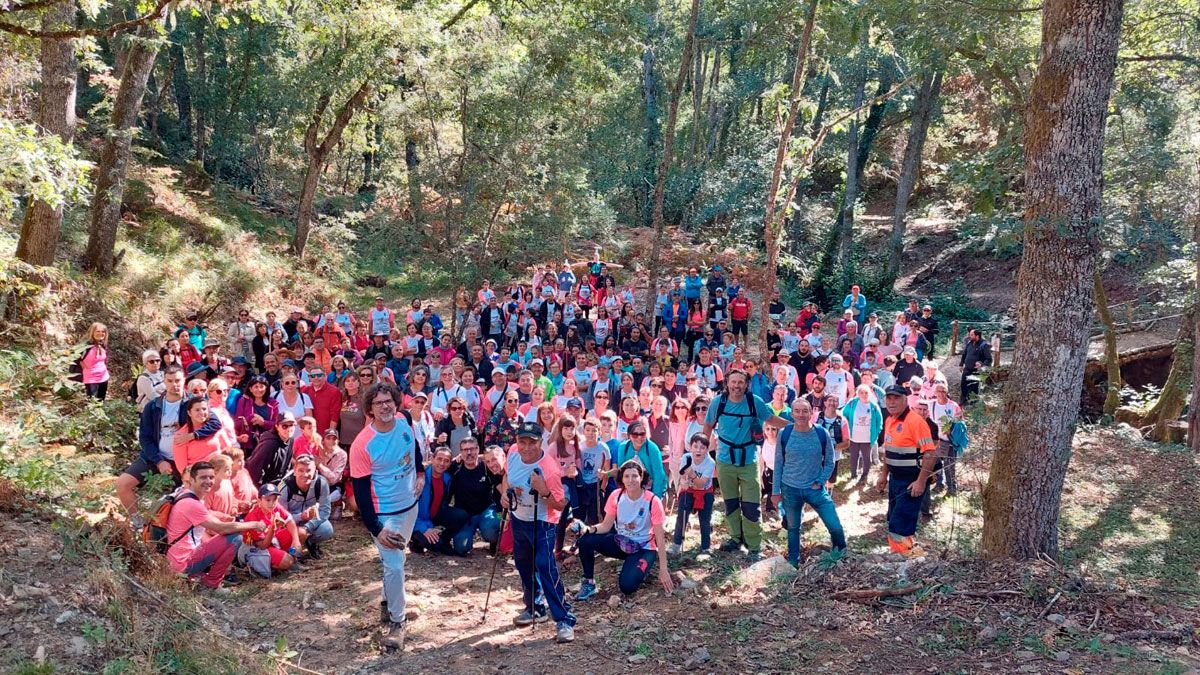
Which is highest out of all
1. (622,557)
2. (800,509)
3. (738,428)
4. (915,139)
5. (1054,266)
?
(915,139)

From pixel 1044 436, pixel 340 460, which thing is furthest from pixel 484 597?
pixel 1044 436

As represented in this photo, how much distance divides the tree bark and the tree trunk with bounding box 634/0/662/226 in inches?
515

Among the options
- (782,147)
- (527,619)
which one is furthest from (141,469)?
(782,147)

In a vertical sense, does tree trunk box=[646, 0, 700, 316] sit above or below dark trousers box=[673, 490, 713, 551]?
above

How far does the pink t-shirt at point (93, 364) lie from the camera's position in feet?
34.3

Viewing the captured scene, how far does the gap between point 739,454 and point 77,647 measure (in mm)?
5507

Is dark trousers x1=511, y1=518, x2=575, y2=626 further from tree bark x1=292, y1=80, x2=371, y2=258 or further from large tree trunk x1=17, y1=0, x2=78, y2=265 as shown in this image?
tree bark x1=292, y1=80, x2=371, y2=258

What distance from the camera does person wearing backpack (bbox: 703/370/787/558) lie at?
766 centimetres

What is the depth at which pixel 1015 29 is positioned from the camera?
475 inches

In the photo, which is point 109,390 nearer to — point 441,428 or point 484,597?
point 441,428

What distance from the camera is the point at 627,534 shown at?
6734 millimetres

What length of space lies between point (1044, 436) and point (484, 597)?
4.67m

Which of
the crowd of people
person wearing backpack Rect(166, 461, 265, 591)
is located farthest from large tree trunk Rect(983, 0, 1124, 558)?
person wearing backpack Rect(166, 461, 265, 591)

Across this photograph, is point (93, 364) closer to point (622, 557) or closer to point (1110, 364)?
point (622, 557)
